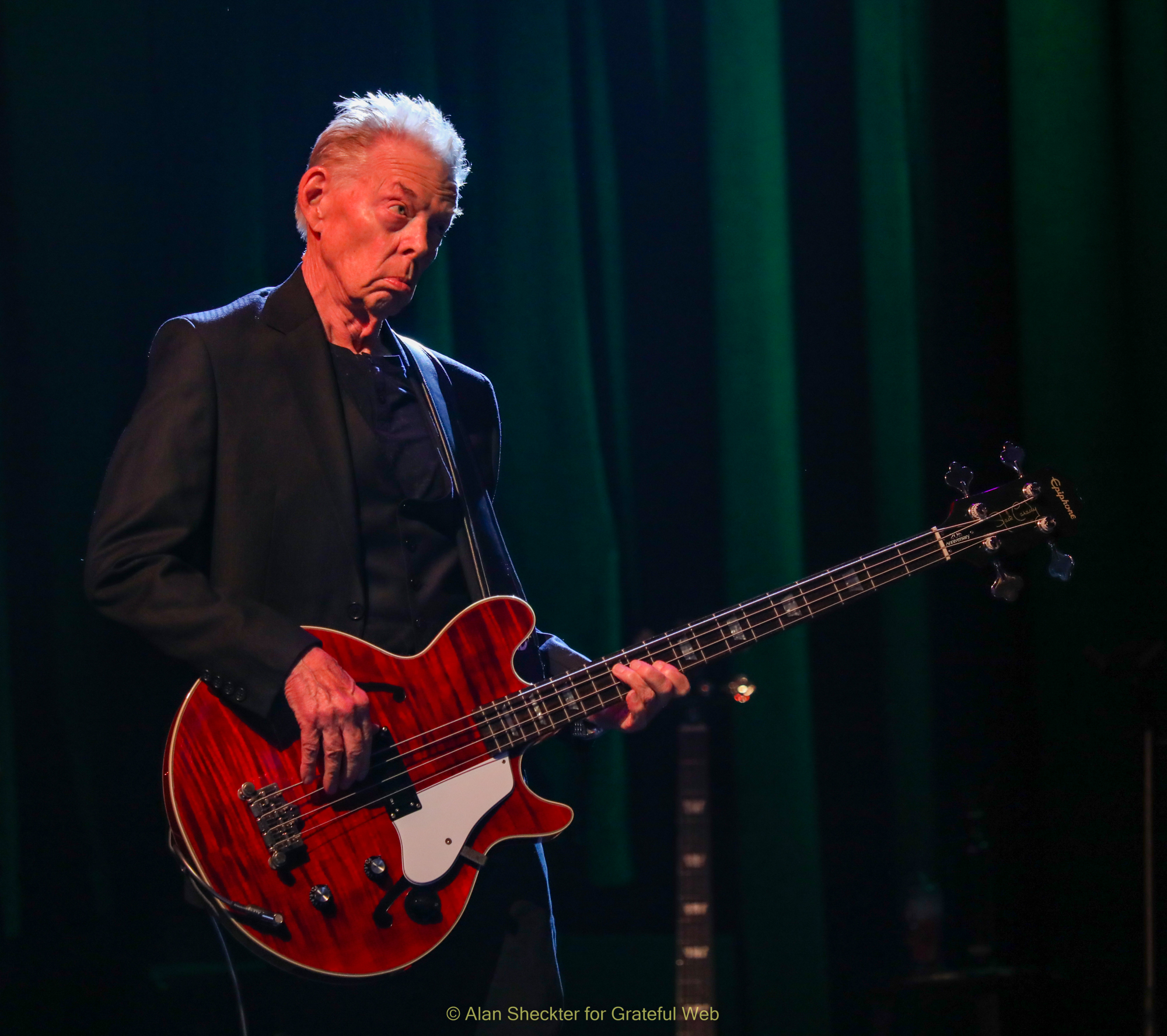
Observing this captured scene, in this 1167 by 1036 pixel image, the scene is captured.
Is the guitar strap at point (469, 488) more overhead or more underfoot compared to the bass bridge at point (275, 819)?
more overhead

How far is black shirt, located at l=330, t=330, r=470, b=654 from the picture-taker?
5.92ft

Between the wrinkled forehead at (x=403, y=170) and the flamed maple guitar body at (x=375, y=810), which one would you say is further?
the wrinkled forehead at (x=403, y=170)

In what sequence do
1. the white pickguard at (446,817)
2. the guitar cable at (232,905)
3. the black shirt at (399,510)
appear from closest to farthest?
1. the guitar cable at (232,905)
2. the white pickguard at (446,817)
3. the black shirt at (399,510)

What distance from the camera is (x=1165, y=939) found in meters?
2.28

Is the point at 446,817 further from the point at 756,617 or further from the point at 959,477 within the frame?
the point at 959,477

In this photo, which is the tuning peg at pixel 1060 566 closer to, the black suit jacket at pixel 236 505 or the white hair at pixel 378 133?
the black suit jacket at pixel 236 505

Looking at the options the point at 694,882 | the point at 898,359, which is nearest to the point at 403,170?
the point at 898,359

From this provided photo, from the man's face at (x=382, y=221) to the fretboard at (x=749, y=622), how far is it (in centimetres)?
76

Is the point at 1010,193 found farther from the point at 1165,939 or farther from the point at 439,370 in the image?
the point at 1165,939

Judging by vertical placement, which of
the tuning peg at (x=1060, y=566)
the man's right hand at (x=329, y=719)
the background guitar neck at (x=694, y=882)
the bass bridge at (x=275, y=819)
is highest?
the tuning peg at (x=1060, y=566)

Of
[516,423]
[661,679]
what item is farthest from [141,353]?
[661,679]

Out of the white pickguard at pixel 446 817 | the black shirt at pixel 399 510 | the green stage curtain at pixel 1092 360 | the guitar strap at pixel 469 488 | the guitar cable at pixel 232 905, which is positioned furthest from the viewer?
the green stage curtain at pixel 1092 360

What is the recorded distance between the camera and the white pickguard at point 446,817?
1.70 m

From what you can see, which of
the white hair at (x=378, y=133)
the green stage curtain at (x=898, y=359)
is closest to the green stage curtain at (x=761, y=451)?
the green stage curtain at (x=898, y=359)
